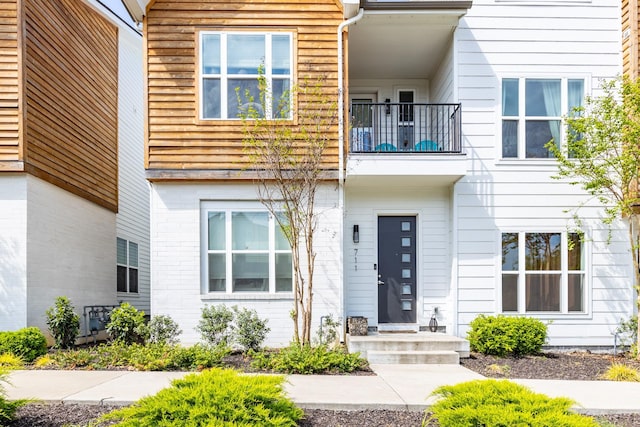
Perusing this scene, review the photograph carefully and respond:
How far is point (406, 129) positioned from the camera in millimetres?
10148

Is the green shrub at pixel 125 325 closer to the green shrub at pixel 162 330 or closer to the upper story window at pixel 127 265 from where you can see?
the green shrub at pixel 162 330

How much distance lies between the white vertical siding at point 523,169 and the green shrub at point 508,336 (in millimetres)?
608

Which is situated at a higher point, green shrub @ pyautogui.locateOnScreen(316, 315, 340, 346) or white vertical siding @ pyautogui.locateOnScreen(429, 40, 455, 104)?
white vertical siding @ pyautogui.locateOnScreen(429, 40, 455, 104)

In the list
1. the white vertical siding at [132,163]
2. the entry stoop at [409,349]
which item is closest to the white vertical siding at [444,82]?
the entry stoop at [409,349]

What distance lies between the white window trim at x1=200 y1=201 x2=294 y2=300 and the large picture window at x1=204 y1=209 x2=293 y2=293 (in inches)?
0.7

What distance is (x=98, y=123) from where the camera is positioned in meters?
11.9

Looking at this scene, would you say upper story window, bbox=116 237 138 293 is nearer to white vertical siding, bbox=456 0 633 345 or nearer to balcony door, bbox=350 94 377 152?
balcony door, bbox=350 94 377 152

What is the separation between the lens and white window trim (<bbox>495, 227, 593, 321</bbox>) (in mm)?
8750

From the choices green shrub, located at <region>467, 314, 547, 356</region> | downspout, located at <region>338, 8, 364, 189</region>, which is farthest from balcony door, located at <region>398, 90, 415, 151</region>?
green shrub, located at <region>467, 314, 547, 356</region>

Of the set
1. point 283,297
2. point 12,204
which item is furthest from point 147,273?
point 283,297

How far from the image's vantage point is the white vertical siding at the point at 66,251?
28.3ft

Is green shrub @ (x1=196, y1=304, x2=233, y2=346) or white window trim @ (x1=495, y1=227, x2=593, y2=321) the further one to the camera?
white window trim @ (x1=495, y1=227, x2=593, y2=321)

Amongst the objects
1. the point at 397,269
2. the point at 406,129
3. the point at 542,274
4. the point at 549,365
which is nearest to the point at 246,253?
the point at 397,269

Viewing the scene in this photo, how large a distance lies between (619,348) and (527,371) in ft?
9.46
